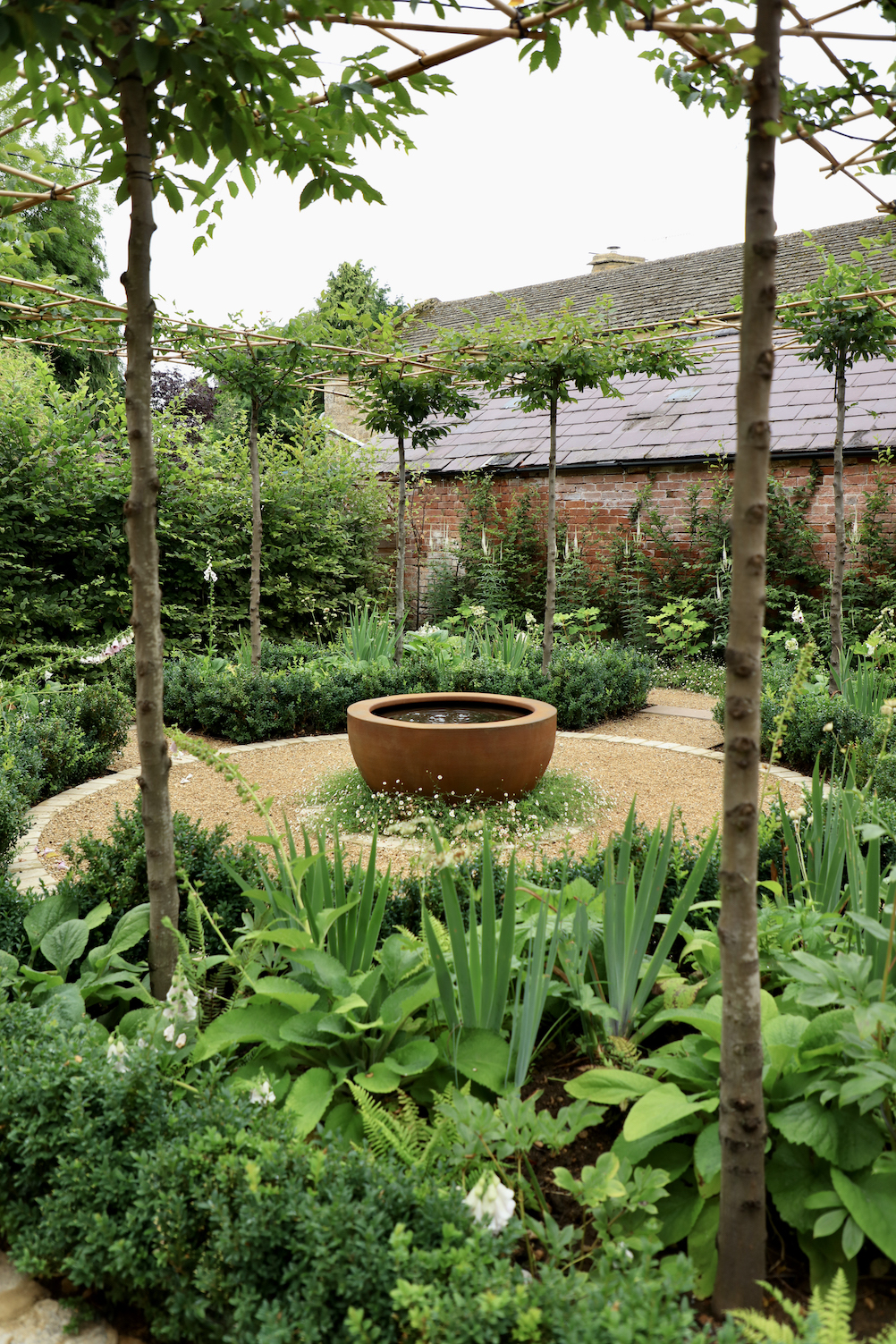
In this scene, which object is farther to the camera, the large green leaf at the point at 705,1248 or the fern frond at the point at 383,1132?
the fern frond at the point at 383,1132

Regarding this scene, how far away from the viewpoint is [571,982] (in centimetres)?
186

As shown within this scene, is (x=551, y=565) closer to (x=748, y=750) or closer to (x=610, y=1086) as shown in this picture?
(x=610, y=1086)

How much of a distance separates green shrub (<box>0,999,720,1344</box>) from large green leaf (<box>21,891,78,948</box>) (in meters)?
0.57

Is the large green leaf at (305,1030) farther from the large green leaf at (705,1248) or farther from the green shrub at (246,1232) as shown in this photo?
the large green leaf at (705,1248)

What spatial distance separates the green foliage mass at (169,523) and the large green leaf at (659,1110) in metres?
7.32

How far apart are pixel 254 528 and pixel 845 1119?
6695 mm

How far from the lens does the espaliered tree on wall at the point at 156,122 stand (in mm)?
1605

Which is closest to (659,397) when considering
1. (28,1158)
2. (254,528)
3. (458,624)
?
(458,624)

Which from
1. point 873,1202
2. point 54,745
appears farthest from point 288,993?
point 54,745

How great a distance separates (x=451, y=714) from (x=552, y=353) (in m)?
3.39

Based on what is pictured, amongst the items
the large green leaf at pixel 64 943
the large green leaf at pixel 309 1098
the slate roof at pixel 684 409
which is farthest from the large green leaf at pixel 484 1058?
the slate roof at pixel 684 409

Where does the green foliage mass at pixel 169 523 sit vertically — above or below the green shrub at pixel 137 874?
above

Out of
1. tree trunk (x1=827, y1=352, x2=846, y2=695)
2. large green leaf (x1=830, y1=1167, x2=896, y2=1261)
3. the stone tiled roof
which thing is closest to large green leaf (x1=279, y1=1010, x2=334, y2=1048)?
large green leaf (x1=830, y1=1167, x2=896, y2=1261)

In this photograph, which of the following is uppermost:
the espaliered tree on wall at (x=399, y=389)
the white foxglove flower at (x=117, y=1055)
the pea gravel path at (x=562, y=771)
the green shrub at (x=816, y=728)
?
the espaliered tree on wall at (x=399, y=389)
